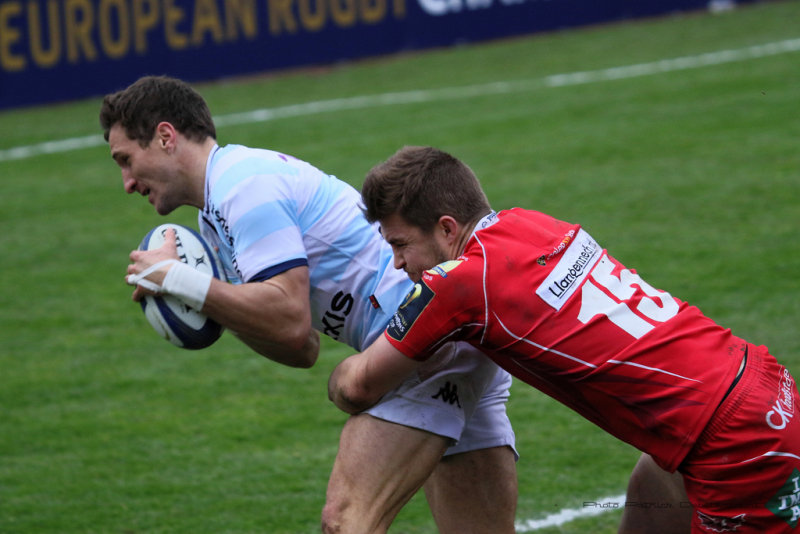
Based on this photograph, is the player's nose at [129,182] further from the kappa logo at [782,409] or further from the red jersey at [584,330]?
the kappa logo at [782,409]

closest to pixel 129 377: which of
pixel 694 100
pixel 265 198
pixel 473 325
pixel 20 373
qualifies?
pixel 20 373

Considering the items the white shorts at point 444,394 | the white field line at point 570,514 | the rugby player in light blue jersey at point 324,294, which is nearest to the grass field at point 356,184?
the white field line at point 570,514

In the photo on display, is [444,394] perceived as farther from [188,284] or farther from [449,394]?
[188,284]

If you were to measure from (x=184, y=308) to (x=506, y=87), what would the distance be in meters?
13.1

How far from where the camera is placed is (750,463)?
3.36m

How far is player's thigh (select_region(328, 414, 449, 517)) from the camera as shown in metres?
3.89

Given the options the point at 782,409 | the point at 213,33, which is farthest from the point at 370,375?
the point at 213,33

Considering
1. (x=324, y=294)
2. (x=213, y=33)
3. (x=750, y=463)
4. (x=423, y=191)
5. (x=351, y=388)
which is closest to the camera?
(x=750, y=463)

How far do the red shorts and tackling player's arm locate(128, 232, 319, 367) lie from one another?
4.74 ft

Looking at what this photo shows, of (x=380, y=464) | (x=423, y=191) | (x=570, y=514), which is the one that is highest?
(x=423, y=191)

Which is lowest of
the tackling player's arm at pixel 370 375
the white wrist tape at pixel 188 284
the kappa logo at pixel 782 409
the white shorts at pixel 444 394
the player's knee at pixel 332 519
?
→ the player's knee at pixel 332 519

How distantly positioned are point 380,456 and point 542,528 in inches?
62.8

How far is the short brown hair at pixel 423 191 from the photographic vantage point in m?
3.77

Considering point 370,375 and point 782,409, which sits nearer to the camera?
point 782,409
